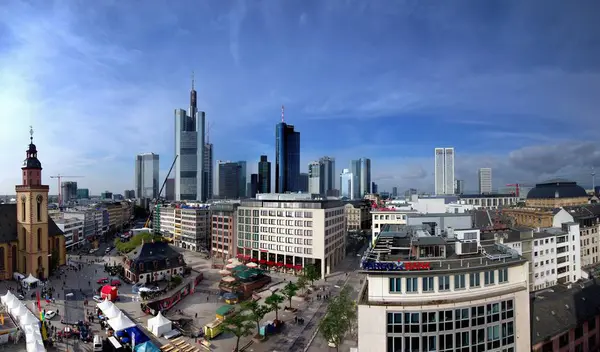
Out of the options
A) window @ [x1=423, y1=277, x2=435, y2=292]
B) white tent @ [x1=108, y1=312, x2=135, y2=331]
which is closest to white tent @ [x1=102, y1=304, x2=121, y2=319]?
white tent @ [x1=108, y1=312, x2=135, y2=331]

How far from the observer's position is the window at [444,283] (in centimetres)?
2636

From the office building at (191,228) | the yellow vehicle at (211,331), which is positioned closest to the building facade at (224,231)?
the office building at (191,228)

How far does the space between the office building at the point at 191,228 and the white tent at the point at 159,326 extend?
67.2 meters

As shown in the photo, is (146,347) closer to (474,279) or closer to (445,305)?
(445,305)

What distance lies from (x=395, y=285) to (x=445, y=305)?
3.84 m

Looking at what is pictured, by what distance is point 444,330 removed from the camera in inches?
1009

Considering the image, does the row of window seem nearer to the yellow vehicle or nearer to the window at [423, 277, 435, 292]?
the window at [423, 277, 435, 292]

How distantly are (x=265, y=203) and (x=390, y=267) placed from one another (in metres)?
61.6

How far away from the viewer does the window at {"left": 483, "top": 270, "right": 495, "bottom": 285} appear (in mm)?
27797

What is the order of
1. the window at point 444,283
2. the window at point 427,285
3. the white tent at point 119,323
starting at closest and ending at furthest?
1. the window at point 427,285
2. the window at point 444,283
3. the white tent at point 119,323

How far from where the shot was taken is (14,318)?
44469mm

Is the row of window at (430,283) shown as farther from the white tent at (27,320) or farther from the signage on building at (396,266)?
the white tent at (27,320)

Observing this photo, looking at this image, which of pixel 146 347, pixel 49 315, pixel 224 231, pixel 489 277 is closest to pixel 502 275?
pixel 489 277

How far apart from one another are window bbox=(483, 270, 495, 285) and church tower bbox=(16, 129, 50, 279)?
77466 millimetres
